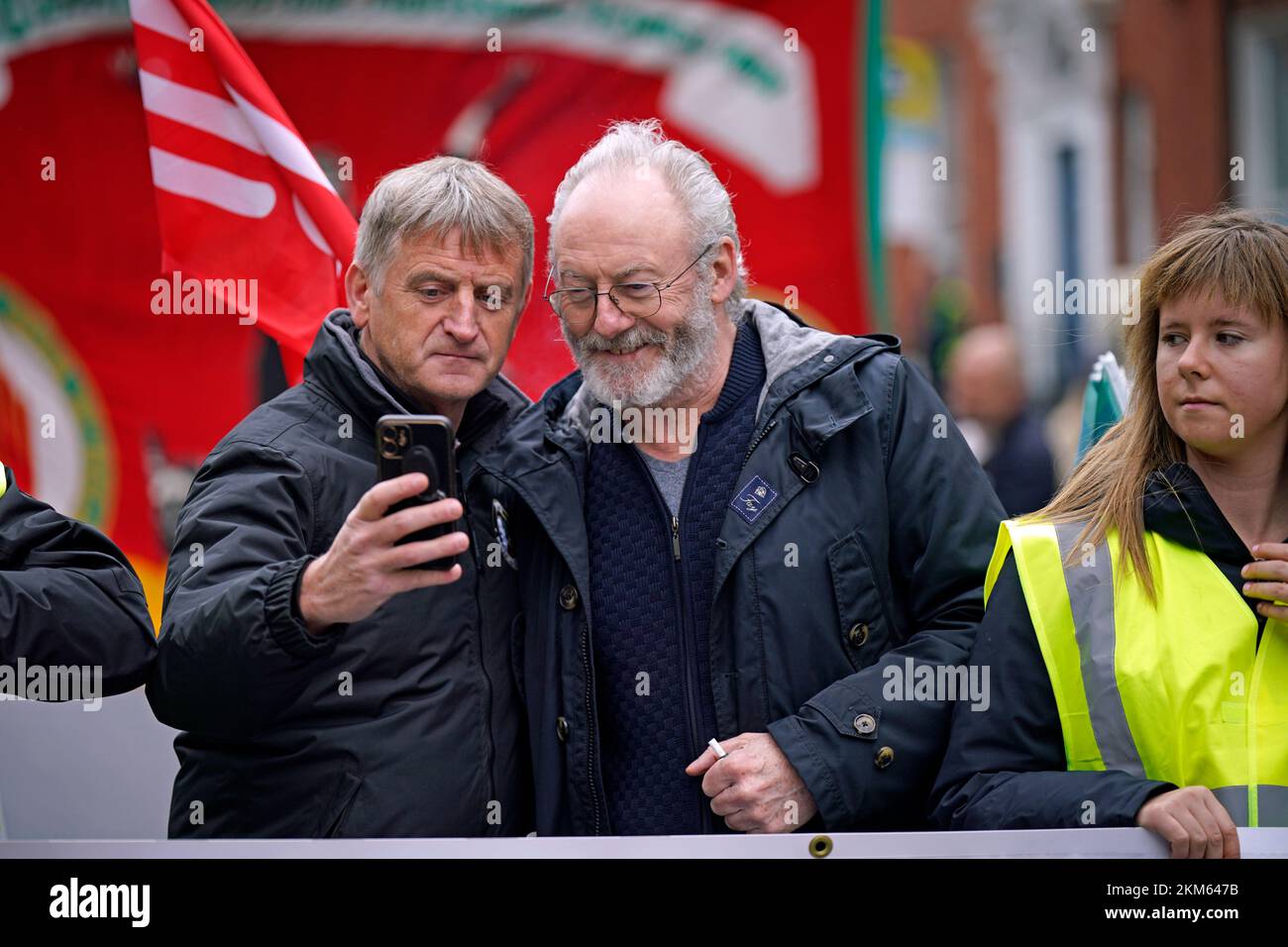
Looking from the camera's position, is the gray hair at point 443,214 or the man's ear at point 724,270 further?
the man's ear at point 724,270

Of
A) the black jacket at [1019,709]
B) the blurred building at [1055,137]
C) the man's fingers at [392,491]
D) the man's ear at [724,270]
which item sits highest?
the blurred building at [1055,137]

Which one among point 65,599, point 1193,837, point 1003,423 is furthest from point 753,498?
point 1003,423

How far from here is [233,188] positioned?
3682 millimetres

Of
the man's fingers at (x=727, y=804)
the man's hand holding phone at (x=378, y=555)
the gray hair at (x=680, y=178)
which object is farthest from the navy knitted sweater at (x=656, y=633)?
the man's hand holding phone at (x=378, y=555)

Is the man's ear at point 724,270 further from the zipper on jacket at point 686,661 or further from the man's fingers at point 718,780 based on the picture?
the man's fingers at point 718,780

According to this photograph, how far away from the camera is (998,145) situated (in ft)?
38.7

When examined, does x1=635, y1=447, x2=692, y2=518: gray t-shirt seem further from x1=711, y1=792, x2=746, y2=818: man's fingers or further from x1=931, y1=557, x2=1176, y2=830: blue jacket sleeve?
x1=931, y1=557, x2=1176, y2=830: blue jacket sleeve

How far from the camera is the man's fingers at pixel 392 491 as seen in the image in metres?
2.28

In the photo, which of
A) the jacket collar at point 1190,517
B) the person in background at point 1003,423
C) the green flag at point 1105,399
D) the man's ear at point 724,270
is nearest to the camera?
the jacket collar at point 1190,517

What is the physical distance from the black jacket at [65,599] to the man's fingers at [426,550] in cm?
62

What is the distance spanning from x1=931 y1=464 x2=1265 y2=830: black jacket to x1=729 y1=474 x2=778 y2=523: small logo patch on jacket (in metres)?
0.46

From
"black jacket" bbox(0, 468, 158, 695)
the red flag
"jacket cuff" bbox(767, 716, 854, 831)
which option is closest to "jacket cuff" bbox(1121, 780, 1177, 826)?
"jacket cuff" bbox(767, 716, 854, 831)
